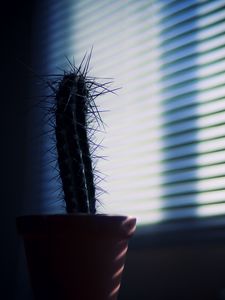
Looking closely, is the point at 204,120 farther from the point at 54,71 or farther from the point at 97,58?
the point at 54,71

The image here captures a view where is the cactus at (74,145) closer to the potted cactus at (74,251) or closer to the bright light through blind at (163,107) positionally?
the potted cactus at (74,251)

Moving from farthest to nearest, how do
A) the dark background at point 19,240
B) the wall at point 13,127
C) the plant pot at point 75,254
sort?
the wall at point 13,127 → the dark background at point 19,240 → the plant pot at point 75,254

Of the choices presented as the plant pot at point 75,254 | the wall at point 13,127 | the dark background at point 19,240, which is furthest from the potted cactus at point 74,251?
the wall at point 13,127

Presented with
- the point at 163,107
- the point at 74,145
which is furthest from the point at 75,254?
the point at 163,107

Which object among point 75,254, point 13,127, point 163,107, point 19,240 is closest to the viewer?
point 75,254

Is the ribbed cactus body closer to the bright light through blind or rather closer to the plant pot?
the plant pot

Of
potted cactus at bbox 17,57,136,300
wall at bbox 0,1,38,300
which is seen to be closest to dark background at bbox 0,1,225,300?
wall at bbox 0,1,38,300

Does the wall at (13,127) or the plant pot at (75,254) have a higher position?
the wall at (13,127)

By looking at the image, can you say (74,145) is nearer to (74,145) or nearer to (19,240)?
(74,145)
